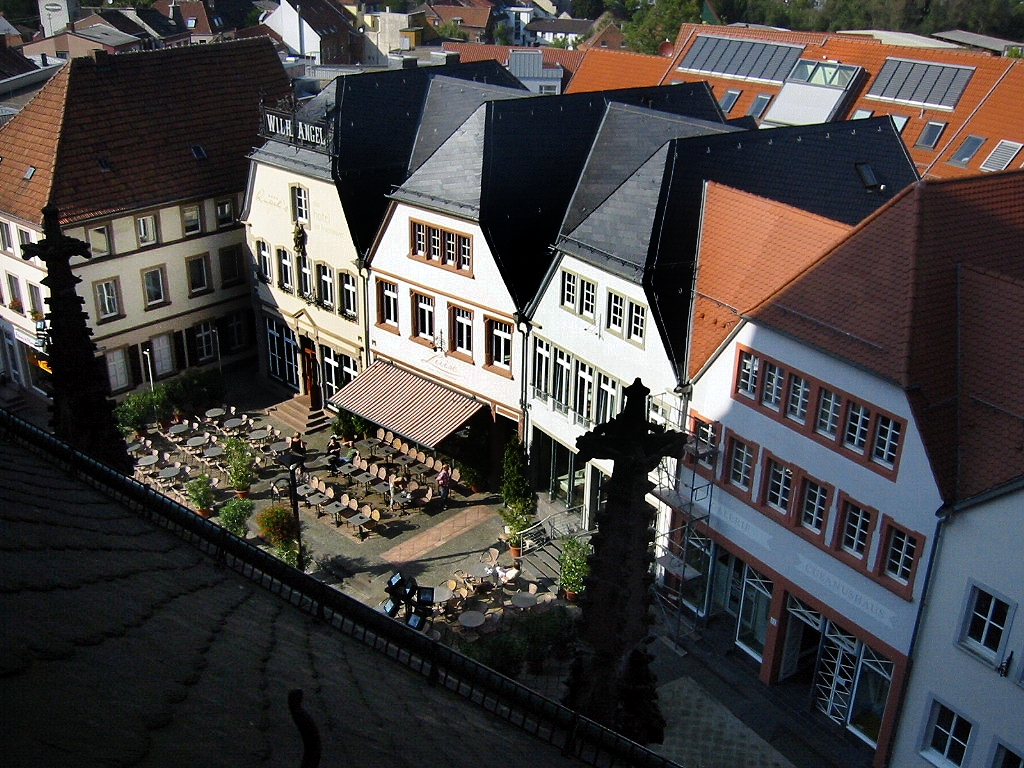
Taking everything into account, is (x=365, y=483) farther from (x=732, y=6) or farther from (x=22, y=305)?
(x=732, y=6)

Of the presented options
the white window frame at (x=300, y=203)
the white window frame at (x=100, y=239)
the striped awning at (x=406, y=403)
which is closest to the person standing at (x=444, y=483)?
the striped awning at (x=406, y=403)

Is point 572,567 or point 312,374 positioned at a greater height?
point 572,567

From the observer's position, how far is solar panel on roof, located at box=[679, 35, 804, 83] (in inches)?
2408

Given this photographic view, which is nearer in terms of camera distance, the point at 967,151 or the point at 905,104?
the point at 967,151

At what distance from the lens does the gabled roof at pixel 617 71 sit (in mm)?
65250

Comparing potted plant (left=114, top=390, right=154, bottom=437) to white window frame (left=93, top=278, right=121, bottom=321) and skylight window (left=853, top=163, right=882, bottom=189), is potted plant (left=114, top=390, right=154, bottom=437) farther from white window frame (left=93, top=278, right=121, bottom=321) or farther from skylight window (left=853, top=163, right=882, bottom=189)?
skylight window (left=853, top=163, right=882, bottom=189)

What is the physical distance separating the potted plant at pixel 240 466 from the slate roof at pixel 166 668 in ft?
88.2

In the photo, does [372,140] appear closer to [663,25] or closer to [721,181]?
[721,181]

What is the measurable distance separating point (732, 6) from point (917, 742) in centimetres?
13482

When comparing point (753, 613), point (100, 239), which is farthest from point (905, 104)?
point (100, 239)

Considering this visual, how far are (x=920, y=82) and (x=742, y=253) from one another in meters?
32.5

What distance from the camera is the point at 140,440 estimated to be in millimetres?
41781

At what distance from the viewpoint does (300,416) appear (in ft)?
144

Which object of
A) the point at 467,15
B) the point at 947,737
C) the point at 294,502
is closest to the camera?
the point at 947,737
